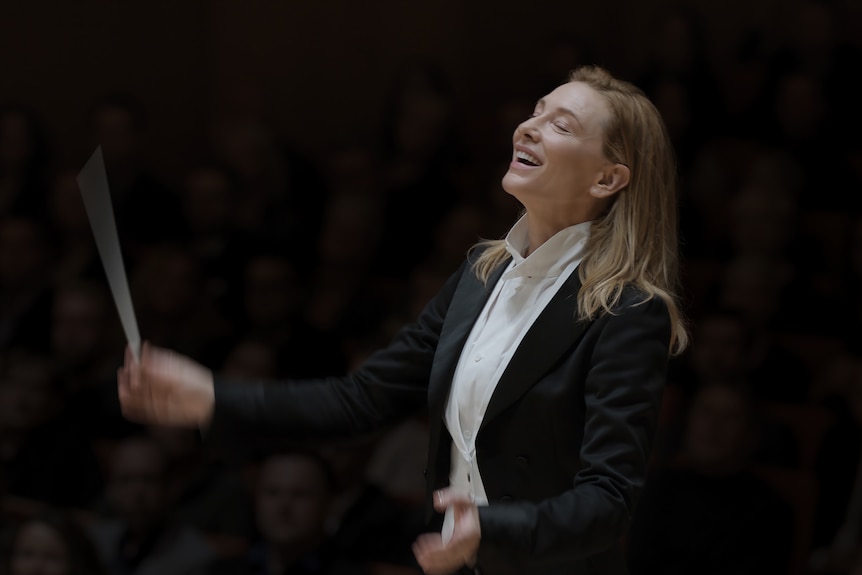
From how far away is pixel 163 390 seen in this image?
1.57 meters

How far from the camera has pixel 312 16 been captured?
532 cm

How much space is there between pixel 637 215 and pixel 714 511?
5.87 feet

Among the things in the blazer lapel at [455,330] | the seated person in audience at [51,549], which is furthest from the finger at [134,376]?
the seated person in audience at [51,549]

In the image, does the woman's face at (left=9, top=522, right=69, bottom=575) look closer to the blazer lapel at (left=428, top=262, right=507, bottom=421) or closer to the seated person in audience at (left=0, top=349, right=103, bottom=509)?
the seated person in audience at (left=0, top=349, right=103, bottom=509)

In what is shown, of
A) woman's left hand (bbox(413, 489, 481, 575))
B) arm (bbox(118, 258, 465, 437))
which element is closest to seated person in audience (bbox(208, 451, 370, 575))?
arm (bbox(118, 258, 465, 437))

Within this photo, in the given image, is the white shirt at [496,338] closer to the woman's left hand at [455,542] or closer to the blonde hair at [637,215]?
the blonde hair at [637,215]

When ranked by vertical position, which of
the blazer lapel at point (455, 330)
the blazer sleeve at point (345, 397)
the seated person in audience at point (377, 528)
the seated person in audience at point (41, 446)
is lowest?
the seated person in audience at point (41, 446)

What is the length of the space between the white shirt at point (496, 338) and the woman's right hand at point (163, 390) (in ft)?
1.02

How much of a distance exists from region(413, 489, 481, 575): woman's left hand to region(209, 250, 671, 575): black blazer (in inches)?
0.5

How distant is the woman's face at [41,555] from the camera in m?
3.19

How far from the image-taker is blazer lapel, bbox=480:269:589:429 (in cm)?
148

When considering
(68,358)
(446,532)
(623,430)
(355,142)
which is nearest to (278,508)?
(68,358)

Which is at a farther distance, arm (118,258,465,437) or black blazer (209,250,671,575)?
arm (118,258,465,437)

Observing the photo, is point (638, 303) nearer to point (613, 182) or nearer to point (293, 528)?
point (613, 182)
